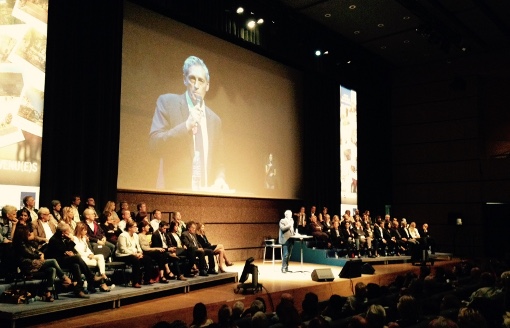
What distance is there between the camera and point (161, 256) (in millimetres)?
6320

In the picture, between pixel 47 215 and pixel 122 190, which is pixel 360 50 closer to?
pixel 122 190

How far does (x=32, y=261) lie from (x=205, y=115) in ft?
17.8

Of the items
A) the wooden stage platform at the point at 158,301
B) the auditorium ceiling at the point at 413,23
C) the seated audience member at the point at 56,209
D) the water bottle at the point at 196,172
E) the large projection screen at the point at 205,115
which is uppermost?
the auditorium ceiling at the point at 413,23

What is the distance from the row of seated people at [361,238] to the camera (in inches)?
410

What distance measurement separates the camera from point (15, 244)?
4.80 metres

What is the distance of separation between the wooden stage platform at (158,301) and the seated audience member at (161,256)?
0.70 ft

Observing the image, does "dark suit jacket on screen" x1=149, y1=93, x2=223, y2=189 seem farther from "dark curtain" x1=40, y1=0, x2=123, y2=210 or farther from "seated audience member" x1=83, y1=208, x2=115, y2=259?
"seated audience member" x1=83, y1=208, x2=115, y2=259

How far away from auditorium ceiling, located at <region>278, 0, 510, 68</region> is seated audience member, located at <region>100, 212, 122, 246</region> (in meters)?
6.14

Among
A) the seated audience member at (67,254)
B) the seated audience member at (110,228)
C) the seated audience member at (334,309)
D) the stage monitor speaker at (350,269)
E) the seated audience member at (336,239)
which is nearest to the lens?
the seated audience member at (334,309)

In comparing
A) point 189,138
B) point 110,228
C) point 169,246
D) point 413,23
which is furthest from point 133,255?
point 413,23

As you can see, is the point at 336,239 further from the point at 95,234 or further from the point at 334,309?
the point at 334,309

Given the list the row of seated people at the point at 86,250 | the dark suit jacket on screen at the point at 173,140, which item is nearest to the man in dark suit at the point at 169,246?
the row of seated people at the point at 86,250

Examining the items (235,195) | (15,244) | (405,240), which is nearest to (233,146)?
(235,195)

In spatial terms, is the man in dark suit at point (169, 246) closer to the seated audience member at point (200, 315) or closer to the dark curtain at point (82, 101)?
the dark curtain at point (82, 101)
